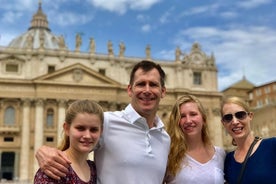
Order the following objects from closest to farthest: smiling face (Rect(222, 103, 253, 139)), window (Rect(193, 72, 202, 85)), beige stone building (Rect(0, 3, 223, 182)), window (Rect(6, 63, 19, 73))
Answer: smiling face (Rect(222, 103, 253, 139)), beige stone building (Rect(0, 3, 223, 182)), window (Rect(6, 63, 19, 73)), window (Rect(193, 72, 202, 85))

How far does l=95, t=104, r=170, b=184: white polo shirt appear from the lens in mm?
4152

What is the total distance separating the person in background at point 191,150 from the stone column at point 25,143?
130 ft

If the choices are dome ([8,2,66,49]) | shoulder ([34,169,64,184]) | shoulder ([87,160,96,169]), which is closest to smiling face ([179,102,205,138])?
shoulder ([87,160,96,169])

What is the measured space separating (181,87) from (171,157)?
45.1 metres

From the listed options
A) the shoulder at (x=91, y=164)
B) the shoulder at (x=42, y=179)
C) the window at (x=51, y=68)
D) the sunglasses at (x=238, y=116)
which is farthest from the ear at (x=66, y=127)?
the window at (x=51, y=68)

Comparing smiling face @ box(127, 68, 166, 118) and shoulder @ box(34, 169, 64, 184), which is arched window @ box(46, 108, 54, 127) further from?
shoulder @ box(34, 169, 64, 184)

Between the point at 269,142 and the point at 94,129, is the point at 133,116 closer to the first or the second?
the point at 94,129

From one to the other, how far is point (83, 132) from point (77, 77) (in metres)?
41.5

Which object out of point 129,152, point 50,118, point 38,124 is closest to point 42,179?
point 129,152

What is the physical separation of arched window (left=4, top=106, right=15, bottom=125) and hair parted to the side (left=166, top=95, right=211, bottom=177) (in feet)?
133

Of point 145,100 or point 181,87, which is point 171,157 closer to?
point 145,100

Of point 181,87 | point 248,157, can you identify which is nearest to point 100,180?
point 248,157

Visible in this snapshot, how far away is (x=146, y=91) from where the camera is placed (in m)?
4.40

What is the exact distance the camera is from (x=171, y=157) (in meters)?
4.87
